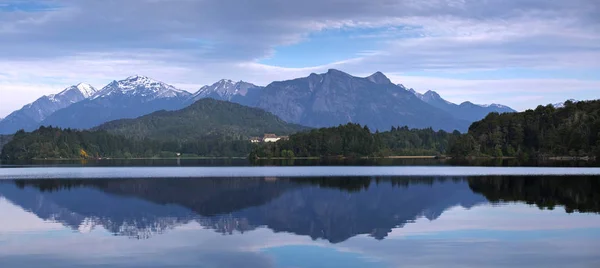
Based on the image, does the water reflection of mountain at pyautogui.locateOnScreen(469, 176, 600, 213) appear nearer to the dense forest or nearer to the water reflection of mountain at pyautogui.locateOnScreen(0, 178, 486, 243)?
the water reflection of mountain at pyautogui.locateOnScreen(0, 178, 486, 243)

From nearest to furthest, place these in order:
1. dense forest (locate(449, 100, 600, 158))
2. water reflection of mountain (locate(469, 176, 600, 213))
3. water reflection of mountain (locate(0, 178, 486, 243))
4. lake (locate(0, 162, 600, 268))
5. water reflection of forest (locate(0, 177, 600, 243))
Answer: lake (locate(0, 162, 600, 268)), water reflection of mountain (locate(0, 178, 486, 243)), water reflection of forest (locate(0, 177, 600, 243)), water reflection of mountain (locate(469, 176, 600, 213)), dense forest (locate(449, 100, 600, 158))

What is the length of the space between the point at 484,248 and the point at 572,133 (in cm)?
13010

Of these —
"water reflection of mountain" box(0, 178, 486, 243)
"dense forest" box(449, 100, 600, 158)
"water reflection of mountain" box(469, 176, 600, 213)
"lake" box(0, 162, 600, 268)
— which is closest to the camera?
"lake" box(0, 162, 600, 268)

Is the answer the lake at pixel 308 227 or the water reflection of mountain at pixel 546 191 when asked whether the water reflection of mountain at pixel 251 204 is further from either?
the water reflection of mountain at pixel 546 191

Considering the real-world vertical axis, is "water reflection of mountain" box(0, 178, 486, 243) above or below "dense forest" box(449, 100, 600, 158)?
below

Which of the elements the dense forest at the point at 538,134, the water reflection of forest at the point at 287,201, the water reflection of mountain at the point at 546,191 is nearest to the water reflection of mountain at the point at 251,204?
the water reflection of forest at the point at 287,201

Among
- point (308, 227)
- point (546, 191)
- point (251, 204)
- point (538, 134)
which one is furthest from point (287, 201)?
point (538, 134)

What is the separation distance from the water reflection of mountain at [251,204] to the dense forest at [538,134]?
272 ft

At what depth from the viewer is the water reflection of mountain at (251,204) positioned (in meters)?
38.4

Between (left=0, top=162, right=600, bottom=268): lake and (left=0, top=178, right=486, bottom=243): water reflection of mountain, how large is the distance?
0.10 meters

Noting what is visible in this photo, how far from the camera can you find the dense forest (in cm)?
14589

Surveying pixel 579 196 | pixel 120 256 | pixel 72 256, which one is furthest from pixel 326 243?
pixel 579 196

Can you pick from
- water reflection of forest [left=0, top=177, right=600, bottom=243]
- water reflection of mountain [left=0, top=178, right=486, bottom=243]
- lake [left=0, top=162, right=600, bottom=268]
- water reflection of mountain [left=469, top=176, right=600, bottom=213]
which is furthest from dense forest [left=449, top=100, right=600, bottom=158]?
lake [left=0, top=162, right=600, bottom=268]

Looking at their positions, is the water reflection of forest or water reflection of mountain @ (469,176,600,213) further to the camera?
water reflection of mountain @ (469,176,600,213)
